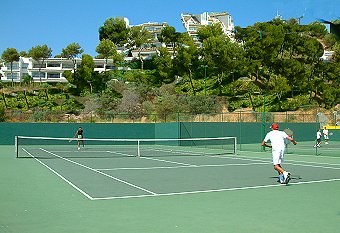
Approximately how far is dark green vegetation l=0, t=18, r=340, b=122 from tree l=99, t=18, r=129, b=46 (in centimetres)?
2166

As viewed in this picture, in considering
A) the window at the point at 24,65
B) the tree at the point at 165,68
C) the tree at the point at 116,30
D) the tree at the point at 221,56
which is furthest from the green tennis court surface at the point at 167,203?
the window at the point at 24,65

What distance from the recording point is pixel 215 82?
2491 inches

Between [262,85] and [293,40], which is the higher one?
[293,40]

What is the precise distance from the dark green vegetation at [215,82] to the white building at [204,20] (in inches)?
2444

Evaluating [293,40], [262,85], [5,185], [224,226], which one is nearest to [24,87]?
[262,85]

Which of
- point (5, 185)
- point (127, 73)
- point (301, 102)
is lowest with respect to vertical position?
point (5, 185)

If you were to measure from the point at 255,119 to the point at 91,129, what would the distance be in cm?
1592

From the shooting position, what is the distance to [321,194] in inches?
364

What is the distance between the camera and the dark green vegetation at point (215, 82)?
5484 centimetres

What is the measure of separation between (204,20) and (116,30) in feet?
Answer: 192

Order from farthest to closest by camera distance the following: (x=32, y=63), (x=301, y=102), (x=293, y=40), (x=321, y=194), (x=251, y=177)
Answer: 1. (x=32, y=63)
2. (x=293, y=40)
3. (x=301, y=102)
4. (x=251, y=177)
5. (x=321, y=194)

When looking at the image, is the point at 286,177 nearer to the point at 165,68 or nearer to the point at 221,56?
the point at 221,56

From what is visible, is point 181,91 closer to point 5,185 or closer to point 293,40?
point 293,40

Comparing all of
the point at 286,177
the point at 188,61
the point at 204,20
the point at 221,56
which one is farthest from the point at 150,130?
the point at 204,20
